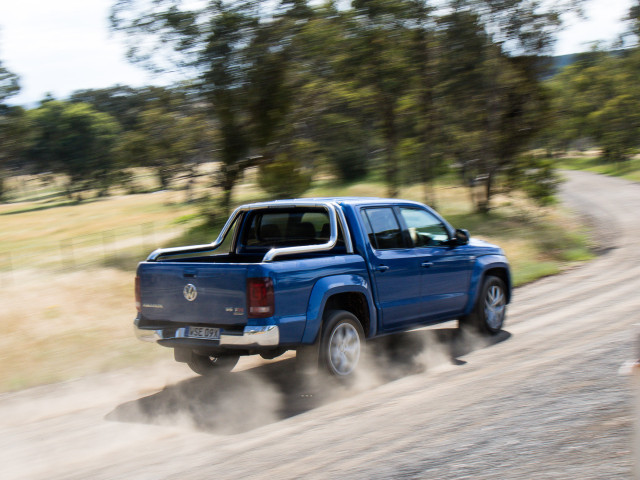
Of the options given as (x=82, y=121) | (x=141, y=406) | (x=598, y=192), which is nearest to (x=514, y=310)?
(x=141, y=406)

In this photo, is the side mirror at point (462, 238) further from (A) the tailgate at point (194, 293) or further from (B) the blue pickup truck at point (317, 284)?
(A) the tailgate at point (194, 293)

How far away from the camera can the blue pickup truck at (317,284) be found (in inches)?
243

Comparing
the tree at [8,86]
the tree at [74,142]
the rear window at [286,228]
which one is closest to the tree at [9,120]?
the tree at [8,86]

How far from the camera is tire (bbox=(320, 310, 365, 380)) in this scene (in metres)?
6.61

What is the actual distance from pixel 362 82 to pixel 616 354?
16.8 meters

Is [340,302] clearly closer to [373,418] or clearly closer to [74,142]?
[373,418]

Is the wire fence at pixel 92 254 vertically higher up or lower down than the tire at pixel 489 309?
lower down

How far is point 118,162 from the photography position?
21.4 metres

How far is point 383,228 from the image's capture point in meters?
7.59

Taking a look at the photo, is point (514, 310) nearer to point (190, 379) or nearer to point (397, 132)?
point (190, 379)

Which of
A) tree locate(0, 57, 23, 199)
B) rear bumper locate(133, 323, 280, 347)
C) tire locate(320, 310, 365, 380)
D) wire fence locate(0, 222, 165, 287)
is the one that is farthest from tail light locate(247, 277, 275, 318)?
tree locate(0, 57, 23, 199)

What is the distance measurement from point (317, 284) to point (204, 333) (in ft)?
3.51

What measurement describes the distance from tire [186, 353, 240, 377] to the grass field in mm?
1542

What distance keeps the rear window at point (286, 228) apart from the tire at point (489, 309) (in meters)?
2.39
